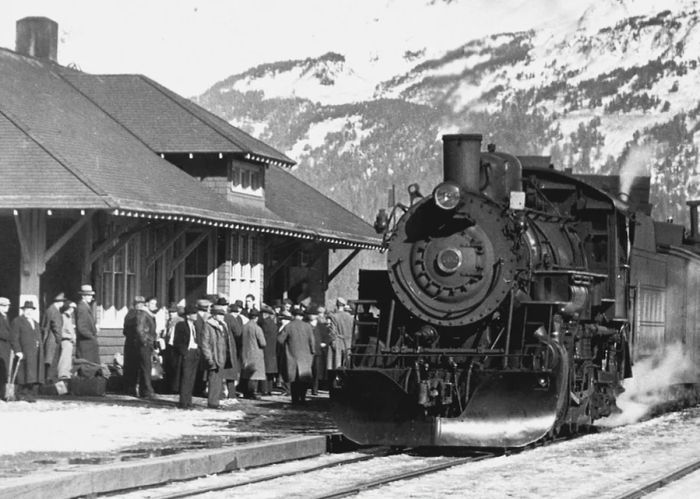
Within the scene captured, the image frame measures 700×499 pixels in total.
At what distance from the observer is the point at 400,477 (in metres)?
→ 13.6

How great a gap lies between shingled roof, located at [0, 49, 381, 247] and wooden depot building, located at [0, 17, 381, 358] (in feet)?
0.14

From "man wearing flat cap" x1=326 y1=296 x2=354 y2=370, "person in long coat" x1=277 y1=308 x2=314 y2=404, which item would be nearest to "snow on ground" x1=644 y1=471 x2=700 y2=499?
"person in long coat" x1=277 y1=308 x2=314 y2=404

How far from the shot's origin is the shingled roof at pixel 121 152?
934 inches

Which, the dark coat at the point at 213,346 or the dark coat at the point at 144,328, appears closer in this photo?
the dark coat at the point at 213,346

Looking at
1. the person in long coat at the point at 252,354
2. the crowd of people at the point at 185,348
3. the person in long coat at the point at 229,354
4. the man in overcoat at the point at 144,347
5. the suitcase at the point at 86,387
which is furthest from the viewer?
the person in long coat at the point at 252,354

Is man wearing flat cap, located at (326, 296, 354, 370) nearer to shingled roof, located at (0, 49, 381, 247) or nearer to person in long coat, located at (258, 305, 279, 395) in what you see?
person in long coat, located at (258, 305, 279, 395)

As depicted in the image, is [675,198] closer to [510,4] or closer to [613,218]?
[510,4]

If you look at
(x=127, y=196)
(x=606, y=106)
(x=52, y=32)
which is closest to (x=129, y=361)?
(x=127, y=196)

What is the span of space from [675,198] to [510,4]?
194ft

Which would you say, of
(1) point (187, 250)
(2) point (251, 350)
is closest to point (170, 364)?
(2) point (251, 350)

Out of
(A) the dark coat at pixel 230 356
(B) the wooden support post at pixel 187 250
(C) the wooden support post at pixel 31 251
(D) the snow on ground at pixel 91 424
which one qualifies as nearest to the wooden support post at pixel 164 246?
(B) the wooden support post at pixel 187 250

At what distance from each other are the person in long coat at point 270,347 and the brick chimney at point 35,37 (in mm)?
11813

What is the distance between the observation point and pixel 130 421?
58.1 feet

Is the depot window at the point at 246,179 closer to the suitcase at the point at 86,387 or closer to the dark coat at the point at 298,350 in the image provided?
the dark coat at the point at 298,350
